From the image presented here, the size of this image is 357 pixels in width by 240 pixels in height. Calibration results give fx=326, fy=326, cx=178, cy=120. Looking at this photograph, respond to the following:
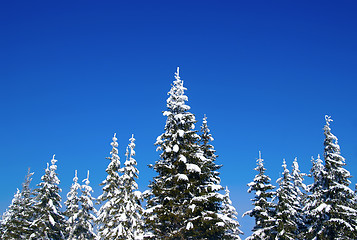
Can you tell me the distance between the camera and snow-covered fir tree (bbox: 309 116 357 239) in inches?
1142

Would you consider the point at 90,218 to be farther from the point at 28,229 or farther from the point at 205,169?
the point at 205,169

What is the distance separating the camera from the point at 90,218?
4106cm

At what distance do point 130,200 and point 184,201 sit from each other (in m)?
11.3

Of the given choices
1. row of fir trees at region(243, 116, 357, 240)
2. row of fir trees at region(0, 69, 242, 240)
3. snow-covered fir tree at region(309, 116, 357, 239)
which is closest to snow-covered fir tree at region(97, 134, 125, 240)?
row of fir trees at region(0, 69, 242, 240)

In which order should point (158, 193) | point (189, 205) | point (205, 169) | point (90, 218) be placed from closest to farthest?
1. point (189, 205)
2. point (158, 193)
3. point (205, 169)
4. point (90, 218)

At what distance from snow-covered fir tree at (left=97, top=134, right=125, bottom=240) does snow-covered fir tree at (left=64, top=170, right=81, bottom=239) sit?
4.43 meters

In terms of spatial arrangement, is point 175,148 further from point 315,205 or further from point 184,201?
point 315,205

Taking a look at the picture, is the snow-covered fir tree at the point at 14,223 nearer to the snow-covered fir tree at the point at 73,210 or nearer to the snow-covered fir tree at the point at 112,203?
the snow-covered fir tree at the point at 73,210

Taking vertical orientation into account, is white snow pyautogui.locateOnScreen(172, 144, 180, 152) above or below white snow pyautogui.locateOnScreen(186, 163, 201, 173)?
above

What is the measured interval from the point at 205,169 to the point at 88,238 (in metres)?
21.2

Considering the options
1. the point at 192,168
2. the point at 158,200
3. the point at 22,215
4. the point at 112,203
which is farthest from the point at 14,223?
the point at 192,168

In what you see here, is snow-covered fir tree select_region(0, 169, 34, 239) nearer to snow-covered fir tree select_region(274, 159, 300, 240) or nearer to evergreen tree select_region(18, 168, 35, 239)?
evergreen tree select_region(18, 168, 35, 239)

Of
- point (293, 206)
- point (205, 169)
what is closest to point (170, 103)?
point (205, 169)

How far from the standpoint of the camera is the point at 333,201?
2964 centimetres
